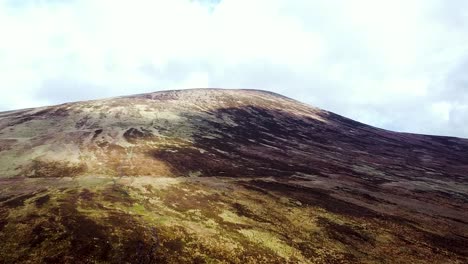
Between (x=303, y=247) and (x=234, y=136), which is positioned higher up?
(x=234, y=136)

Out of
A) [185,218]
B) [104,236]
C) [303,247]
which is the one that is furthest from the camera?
[185,218]

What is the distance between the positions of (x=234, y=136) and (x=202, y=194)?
53017mm

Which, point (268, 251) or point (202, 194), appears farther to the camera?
point (202, 194)

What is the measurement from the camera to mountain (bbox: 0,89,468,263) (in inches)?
1839

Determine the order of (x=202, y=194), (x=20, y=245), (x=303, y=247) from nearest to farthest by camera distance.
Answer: (x=20, y=245) < (x=303, y=247) < (x=202, y=194)

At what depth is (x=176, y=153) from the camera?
9025 centimetres

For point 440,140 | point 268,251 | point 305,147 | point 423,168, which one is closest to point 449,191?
point 423,168

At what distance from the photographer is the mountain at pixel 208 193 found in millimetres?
46719

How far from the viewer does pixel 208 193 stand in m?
67.1

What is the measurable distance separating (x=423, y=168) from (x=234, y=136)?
51.9 metres

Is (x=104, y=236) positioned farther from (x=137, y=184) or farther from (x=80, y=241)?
(x=137, y=184)

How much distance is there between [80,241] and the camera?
4491cm

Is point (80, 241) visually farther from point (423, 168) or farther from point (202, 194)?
point (423, 168)

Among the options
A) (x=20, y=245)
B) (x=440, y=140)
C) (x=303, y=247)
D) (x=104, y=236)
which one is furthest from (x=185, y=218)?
(x=440, y=140)
